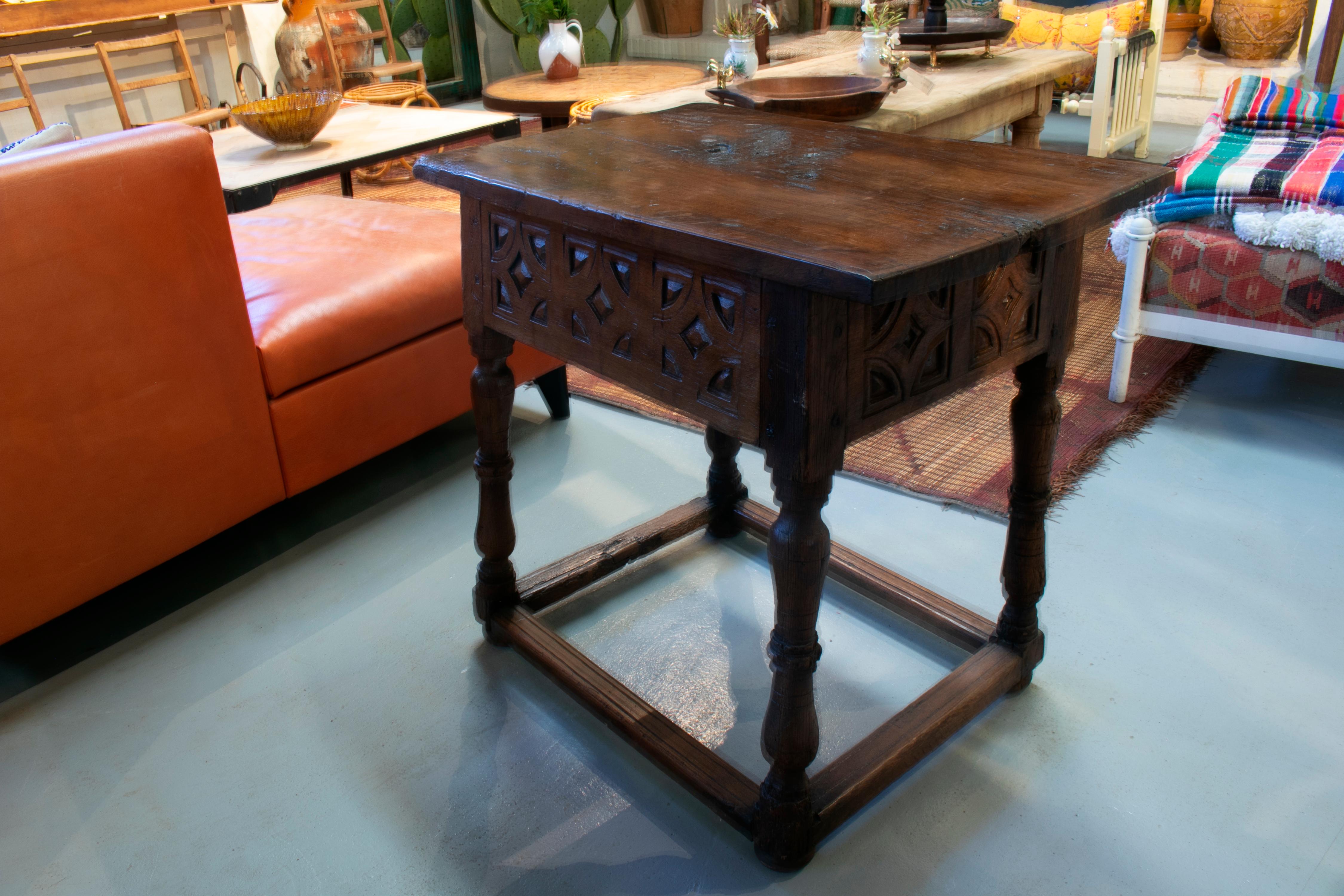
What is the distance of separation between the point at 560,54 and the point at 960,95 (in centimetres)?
196

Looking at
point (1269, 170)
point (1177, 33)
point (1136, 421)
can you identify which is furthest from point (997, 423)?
point (1177, 33)

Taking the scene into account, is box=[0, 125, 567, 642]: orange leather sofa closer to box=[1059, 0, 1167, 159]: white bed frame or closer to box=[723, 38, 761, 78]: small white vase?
box=[723, 38, 761, 78]: small white vase

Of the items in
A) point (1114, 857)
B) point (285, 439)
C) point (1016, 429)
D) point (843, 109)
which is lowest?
point (1114, 857)

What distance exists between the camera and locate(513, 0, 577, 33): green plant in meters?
4.84

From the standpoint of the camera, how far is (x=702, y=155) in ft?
4.32

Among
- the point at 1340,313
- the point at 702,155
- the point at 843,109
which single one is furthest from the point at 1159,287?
the point at 702,155

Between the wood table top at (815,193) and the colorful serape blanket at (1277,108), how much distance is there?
1762mm

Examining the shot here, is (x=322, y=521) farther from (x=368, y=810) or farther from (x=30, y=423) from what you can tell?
(x=368, y=810)

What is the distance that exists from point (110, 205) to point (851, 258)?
1.16m

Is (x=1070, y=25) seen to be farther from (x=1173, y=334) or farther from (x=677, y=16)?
(x=1173, y=334)

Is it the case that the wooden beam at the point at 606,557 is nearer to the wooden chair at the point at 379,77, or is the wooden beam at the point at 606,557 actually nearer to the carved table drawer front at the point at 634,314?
the carved table drawer front at the point at 634,314

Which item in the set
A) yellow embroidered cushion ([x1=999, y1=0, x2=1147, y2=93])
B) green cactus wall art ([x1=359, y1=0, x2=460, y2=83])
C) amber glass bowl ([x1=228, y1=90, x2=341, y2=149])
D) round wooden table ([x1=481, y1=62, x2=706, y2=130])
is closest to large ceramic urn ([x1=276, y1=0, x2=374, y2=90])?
green cactus wall art ([x1=359, y1=0, x2=460, y2=83])

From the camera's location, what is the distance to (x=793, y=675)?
1139mm

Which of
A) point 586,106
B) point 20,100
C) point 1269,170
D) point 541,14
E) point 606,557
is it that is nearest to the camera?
point 606,557
